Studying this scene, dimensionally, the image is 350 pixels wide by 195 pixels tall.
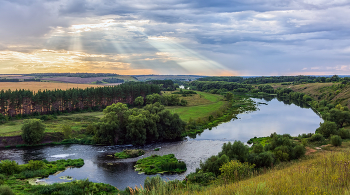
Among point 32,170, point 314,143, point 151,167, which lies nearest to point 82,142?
point 32,170

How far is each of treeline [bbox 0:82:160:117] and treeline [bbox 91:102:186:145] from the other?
1197 inches

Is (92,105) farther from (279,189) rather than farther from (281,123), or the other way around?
(279,189)

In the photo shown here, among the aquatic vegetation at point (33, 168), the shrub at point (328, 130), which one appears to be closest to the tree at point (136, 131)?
the aquatic vegetation at point (33, 168)

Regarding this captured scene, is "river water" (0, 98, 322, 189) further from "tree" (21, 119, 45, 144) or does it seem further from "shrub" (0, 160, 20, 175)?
"shrub" (0, 160, 20, 175)

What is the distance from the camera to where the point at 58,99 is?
80625 mm

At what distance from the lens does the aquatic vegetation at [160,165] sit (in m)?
36.1

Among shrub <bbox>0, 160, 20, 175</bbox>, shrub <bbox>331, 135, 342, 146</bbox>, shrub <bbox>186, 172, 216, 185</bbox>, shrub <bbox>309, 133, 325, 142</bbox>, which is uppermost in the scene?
shrub <bbox>331, 135, 342, 146</bbox>

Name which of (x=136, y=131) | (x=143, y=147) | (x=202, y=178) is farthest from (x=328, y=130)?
(x=136, y=131)

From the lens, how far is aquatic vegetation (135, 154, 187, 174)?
119 ft

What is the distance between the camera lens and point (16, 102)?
7112 centimetres

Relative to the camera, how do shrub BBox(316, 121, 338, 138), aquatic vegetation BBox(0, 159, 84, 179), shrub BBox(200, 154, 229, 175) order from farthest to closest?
shrub BBox(316, 121, 338, 138), aquatic vegetation BBox(0, 159, 84, 179), shrub BBox(200, 154, 229, 175)

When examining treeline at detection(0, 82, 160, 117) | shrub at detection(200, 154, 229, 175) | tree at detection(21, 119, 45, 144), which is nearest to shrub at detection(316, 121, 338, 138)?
shrub at detection(200, 154, 229, 175)

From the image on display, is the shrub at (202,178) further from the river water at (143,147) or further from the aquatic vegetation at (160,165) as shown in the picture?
the aquatic vegetation at (160,165)

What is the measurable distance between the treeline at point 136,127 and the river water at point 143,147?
2.86 m
